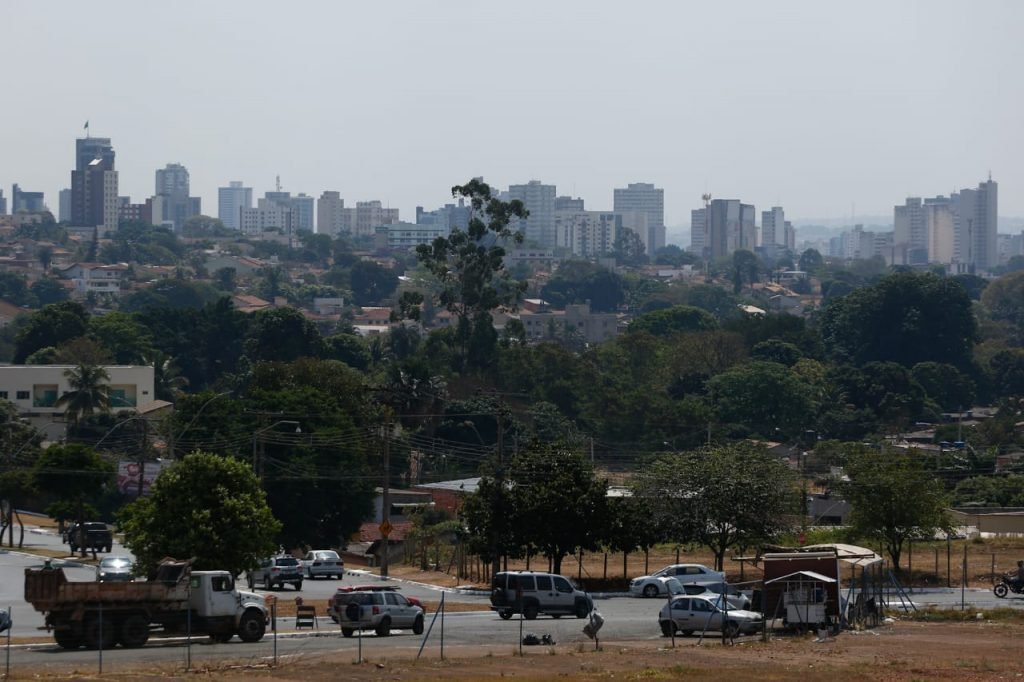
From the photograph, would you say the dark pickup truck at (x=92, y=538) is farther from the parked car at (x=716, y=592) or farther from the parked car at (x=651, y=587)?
the parked car at (x=716, y=592)

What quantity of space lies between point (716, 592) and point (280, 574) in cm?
→ 1513

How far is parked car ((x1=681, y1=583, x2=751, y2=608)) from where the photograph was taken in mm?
46569

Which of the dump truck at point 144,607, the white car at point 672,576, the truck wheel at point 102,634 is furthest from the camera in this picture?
the white car at point 672,576

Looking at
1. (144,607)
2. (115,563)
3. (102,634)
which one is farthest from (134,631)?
(115,563)

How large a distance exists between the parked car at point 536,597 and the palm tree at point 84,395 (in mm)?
64499

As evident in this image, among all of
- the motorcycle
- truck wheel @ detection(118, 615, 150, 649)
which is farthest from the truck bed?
the motorcycle

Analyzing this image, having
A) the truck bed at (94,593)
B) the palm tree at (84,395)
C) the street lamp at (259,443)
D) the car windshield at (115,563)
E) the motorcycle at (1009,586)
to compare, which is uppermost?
the palm tree at (84,395)

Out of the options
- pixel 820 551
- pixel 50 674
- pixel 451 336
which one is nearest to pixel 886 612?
pixel 820 551

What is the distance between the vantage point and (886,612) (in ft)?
160

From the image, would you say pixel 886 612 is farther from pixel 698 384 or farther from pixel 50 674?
pixel 698 384

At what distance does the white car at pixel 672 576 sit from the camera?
54250mm

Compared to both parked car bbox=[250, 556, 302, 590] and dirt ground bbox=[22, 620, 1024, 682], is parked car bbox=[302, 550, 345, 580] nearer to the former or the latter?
parked car bbox=[250, 556, 302, 590]

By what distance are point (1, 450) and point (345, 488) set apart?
2063 cm

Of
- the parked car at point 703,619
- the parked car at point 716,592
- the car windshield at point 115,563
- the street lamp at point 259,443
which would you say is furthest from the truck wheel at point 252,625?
the street lamp at point 259,443
